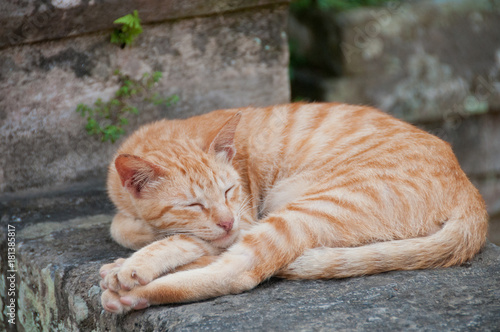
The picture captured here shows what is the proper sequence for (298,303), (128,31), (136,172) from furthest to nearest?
(128,31)
(136,172)
(298,303)

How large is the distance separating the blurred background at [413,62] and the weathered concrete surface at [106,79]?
1094 millimetres

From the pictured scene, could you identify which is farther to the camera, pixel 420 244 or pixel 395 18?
pixel 395 18

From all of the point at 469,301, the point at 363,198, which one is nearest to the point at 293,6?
the point at 363,198

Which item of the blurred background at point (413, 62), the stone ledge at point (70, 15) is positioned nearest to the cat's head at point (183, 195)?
the stone ledge at point (70, 15)

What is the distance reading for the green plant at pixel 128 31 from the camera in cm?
341

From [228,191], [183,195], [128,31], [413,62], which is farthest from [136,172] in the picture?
[413,62]

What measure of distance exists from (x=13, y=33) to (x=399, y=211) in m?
2.33

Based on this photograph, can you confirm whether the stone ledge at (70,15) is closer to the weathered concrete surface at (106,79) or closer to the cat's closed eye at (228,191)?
the weathered concrete surface at (106,79)

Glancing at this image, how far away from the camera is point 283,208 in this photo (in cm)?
262

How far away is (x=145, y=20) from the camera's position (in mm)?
3547

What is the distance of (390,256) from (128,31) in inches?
84.7

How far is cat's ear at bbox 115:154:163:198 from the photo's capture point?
2505 millimetres

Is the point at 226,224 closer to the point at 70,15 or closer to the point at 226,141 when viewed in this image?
the point at 226,141

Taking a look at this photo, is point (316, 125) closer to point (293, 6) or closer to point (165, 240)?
point (165, 240)
